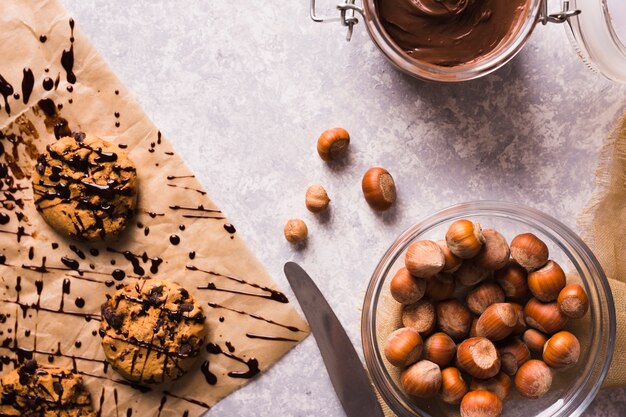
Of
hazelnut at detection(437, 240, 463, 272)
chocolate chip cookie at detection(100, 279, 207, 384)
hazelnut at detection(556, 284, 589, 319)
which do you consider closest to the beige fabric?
hazelnut at detection(556, 284, 589, 319)

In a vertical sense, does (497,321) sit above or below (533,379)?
above

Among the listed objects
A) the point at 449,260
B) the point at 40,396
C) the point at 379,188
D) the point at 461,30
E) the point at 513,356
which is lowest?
the point at 40,396

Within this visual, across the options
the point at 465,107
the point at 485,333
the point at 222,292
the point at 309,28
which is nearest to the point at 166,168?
the point at 222,292

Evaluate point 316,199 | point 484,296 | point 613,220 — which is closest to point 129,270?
point 316,199

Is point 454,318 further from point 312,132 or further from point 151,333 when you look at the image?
point 151,333

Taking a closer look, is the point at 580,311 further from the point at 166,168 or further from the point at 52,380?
the point at 52,380

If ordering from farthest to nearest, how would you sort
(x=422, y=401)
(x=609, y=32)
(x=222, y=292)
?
(x=222, y=292) < (x=422, y=401) < (x=609, y=32)

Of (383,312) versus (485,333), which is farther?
(383,312)

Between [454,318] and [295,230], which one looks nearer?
[454,318]
